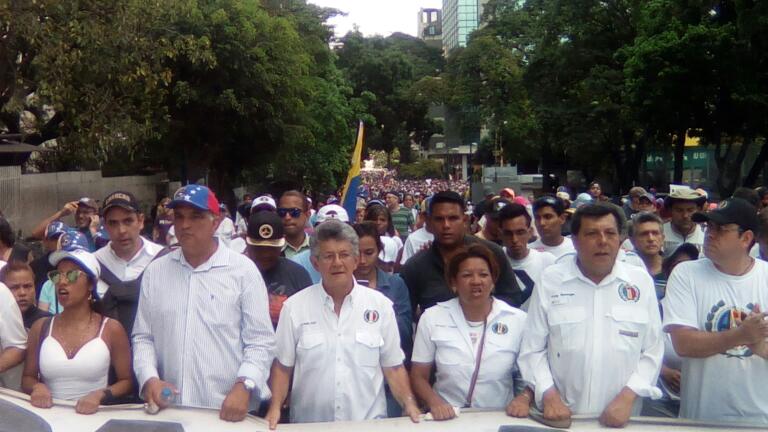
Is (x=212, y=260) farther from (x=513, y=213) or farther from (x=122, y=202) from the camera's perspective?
(x=513, y=213)

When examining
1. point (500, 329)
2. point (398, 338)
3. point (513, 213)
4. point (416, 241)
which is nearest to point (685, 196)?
point (513, 213)

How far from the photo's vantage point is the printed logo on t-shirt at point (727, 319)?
11.8ft

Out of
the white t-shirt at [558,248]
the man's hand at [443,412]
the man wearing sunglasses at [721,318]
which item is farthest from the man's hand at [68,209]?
the man wearing sunglasses at [721,318]

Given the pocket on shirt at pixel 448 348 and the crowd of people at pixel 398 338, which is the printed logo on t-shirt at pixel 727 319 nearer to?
the crowd of people at pixel 398 338

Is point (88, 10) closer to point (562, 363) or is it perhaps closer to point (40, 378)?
point (40, 378)

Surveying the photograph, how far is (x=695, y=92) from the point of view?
23438mm

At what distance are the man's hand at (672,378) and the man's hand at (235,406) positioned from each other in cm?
224

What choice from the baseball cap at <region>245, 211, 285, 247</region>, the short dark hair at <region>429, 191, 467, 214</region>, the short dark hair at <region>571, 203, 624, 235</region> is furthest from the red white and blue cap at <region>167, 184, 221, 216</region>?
the short dark hair at <region>429, 191, 467, 214</region>

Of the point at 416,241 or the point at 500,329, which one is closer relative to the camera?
the point at 500,329

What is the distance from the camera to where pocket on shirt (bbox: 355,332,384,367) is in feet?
12.4

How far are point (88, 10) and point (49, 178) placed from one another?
609cm

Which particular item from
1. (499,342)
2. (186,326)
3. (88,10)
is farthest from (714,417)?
(88,10)

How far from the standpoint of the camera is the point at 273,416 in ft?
11.4

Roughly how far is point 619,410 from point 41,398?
91.0 inches
